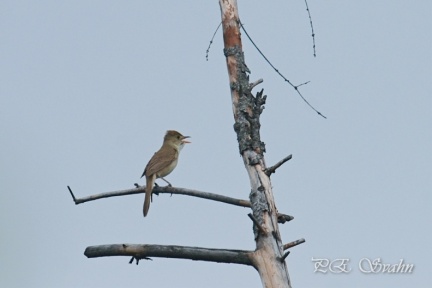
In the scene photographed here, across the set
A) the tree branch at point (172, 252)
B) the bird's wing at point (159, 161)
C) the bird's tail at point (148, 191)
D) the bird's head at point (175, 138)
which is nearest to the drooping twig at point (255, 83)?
the tree branch at point (172, 252)

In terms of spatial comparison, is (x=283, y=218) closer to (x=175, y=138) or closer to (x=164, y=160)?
(x=164, y=160)

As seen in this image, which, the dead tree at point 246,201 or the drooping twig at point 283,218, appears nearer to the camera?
the dead tree at point 246,201

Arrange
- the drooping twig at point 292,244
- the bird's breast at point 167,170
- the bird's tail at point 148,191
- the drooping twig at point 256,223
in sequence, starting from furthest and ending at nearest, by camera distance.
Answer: the bird's breast at point 167,170 < the bird's tail at point 148,191 < the drooping twig at point 292,244 < the drooping twig at point 256,223

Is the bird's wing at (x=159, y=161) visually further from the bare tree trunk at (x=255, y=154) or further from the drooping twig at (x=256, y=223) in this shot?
the drooping twig at (x=256, y=223)

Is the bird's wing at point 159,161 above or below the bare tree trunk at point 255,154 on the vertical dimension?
above

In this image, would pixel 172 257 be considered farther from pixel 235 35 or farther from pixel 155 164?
pixel 155 164

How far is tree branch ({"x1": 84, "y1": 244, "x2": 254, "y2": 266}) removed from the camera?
570 centimetres

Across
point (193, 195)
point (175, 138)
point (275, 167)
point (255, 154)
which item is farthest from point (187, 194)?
point (175, 138)

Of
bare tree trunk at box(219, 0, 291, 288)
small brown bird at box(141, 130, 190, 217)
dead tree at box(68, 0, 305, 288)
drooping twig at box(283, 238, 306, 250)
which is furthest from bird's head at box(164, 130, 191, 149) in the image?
drooping twig at box(283, 238, 306, 250)

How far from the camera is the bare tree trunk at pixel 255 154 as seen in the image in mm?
5715

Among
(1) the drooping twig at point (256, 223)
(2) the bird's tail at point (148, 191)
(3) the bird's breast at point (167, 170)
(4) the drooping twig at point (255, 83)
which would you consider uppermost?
(3) the bird's breast at point (167, 170)

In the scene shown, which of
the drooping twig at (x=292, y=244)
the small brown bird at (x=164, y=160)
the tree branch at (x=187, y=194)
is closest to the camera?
the drooping twig at (x=292, y=244)

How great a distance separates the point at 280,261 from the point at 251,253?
195 mm

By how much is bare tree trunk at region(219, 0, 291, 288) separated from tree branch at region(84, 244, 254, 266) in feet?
0.37
